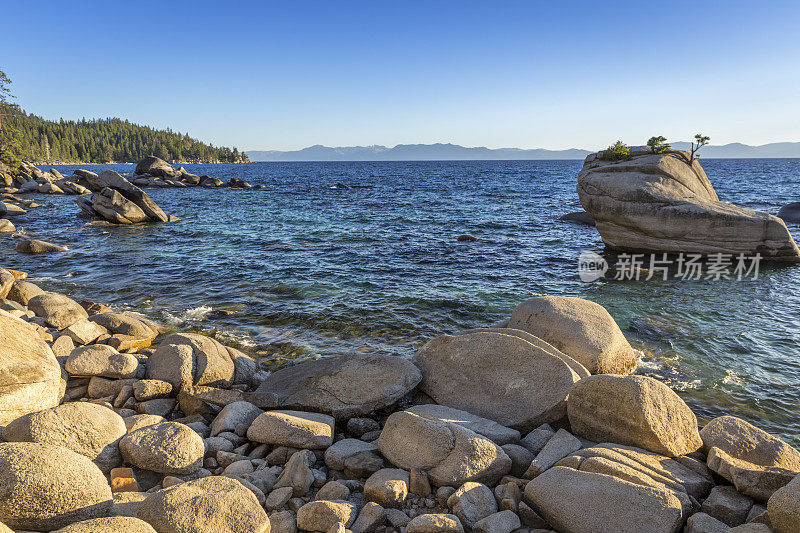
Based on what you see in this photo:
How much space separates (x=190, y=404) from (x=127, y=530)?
14.7ft

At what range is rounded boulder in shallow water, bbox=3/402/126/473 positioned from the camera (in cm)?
576

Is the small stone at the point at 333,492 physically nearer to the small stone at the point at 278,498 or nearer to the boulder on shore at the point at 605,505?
the small stone at the point at 278,498

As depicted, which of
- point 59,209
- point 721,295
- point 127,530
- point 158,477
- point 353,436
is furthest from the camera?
point 59,209

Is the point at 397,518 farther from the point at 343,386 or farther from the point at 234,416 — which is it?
the point at 234,416

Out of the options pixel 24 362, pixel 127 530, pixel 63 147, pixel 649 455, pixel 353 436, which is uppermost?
pixel 63 147

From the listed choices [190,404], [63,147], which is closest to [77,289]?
[190,404]

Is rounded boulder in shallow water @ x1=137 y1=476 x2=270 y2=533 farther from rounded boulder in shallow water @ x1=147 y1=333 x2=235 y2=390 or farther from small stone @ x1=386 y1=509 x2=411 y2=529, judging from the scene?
rounded boulder in shallow water @ x1=147 y1=333 x2=235 y2=390

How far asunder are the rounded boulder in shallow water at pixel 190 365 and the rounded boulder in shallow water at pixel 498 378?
4089 millimetres

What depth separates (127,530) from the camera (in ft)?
13.0

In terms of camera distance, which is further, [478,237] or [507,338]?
[478,237]

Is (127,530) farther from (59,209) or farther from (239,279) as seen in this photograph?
(59,209)

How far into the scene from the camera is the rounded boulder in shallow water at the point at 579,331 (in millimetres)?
9883

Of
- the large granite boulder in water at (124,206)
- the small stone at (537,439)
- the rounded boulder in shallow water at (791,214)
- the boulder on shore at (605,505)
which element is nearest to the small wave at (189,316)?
the small stone at (537,439)

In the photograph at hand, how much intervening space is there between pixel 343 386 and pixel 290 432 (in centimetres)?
161
